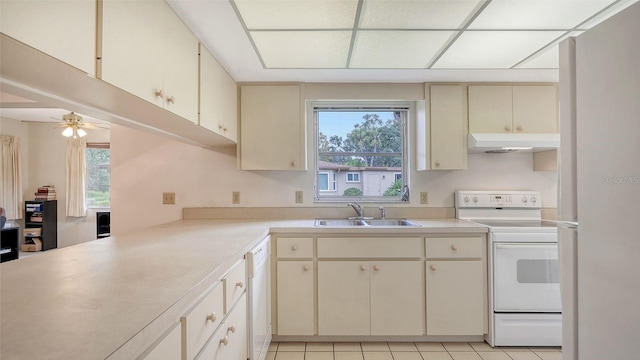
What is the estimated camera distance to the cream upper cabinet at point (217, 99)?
1.81m

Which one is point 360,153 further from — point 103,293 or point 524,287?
point 103,293

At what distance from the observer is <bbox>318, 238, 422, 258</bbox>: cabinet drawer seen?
6.99 ft

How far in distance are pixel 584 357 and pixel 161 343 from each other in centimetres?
138

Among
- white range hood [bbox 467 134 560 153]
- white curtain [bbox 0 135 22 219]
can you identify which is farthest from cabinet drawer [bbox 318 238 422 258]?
white curtain [bbox 0 135 22 219]

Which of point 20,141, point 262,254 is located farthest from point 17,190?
point 262,254

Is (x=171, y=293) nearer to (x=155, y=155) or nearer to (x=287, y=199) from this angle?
(x=287, y=199)

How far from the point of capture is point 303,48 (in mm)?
1859

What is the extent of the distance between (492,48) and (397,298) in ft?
5.91

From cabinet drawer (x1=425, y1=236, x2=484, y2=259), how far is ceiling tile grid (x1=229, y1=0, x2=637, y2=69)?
1.27 m

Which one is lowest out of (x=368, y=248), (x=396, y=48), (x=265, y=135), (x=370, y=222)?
(x=368, y=248)

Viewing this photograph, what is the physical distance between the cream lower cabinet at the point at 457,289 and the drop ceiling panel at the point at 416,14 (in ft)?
4.67

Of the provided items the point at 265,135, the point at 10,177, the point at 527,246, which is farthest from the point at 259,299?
the point at 10,177

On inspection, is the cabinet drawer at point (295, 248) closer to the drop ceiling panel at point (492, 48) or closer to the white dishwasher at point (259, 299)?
the white dishwasher at point (259, 299)

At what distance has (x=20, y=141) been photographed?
512 cm
